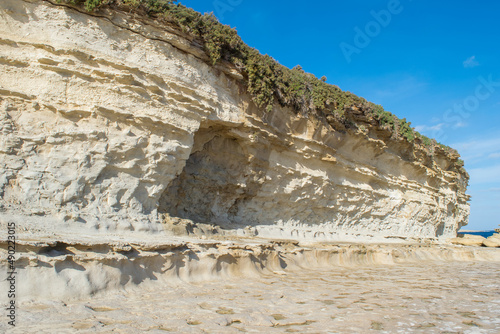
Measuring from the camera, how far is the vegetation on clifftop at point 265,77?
31.7 feet

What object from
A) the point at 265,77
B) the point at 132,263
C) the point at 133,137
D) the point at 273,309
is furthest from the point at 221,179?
the point at 273,309

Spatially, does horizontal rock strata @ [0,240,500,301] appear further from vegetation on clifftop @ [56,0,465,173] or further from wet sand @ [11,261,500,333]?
vegetation on clifftop @ [56,0,465,173]

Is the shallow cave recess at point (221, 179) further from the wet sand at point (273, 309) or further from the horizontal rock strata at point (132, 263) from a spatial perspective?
the wet sand at point (273, 309)

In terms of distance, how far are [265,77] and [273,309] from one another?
29.4ft

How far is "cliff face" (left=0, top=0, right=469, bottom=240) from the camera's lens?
25.4ft

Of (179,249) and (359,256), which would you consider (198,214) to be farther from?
(359,256)

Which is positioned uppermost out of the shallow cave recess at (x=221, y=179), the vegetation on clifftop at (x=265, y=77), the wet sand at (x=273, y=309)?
the vegetation on clifftop at (x=265, y=77)

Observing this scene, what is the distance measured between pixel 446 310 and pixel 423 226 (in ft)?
60.2

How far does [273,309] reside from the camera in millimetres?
5340

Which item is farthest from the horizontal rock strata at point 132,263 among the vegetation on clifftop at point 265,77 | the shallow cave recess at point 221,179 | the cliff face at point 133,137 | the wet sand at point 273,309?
the vegetation on clifftop at point 265,77

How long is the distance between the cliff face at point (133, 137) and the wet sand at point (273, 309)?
275 centimetres

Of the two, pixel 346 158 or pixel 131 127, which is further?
pixel 346 158

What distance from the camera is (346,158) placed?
16.2 metres

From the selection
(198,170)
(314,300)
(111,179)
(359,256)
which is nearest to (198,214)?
(198,170)
